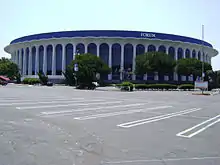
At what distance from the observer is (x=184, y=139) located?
26.6ft

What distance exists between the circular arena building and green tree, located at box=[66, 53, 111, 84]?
1368 centimetres

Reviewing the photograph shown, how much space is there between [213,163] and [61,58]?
90532mm

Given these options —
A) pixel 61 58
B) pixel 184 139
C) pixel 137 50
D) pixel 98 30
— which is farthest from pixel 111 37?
pixel 184 139

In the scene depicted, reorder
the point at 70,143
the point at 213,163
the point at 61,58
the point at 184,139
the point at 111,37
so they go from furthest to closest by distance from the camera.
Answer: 1. the point at 61,58
2. the point at 111,37
3. the point at 184,139
4. the point at 70,143
5. the point at 213,163

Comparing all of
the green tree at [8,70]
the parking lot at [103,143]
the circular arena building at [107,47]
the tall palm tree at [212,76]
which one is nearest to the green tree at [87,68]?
the circular arena building at [107,47]

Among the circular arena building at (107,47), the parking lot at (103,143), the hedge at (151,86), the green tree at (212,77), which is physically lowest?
the parking lot at (103,143)

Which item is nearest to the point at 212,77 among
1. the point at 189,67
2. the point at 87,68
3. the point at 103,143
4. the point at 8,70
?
the point at 189,67

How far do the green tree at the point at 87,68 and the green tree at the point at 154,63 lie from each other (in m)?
9.58

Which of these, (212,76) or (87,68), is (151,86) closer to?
(87,68)

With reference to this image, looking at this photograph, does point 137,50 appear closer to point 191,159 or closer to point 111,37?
point 111,37

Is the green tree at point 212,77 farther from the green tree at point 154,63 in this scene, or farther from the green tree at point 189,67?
the green tree at point 154,63

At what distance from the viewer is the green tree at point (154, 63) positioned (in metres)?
75.3

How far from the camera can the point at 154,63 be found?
75.2 m

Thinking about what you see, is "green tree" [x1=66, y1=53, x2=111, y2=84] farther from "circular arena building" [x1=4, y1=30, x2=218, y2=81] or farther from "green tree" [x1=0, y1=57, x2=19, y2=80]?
"green tree" [x1=0, y1=57, x2=19, y2=80]
